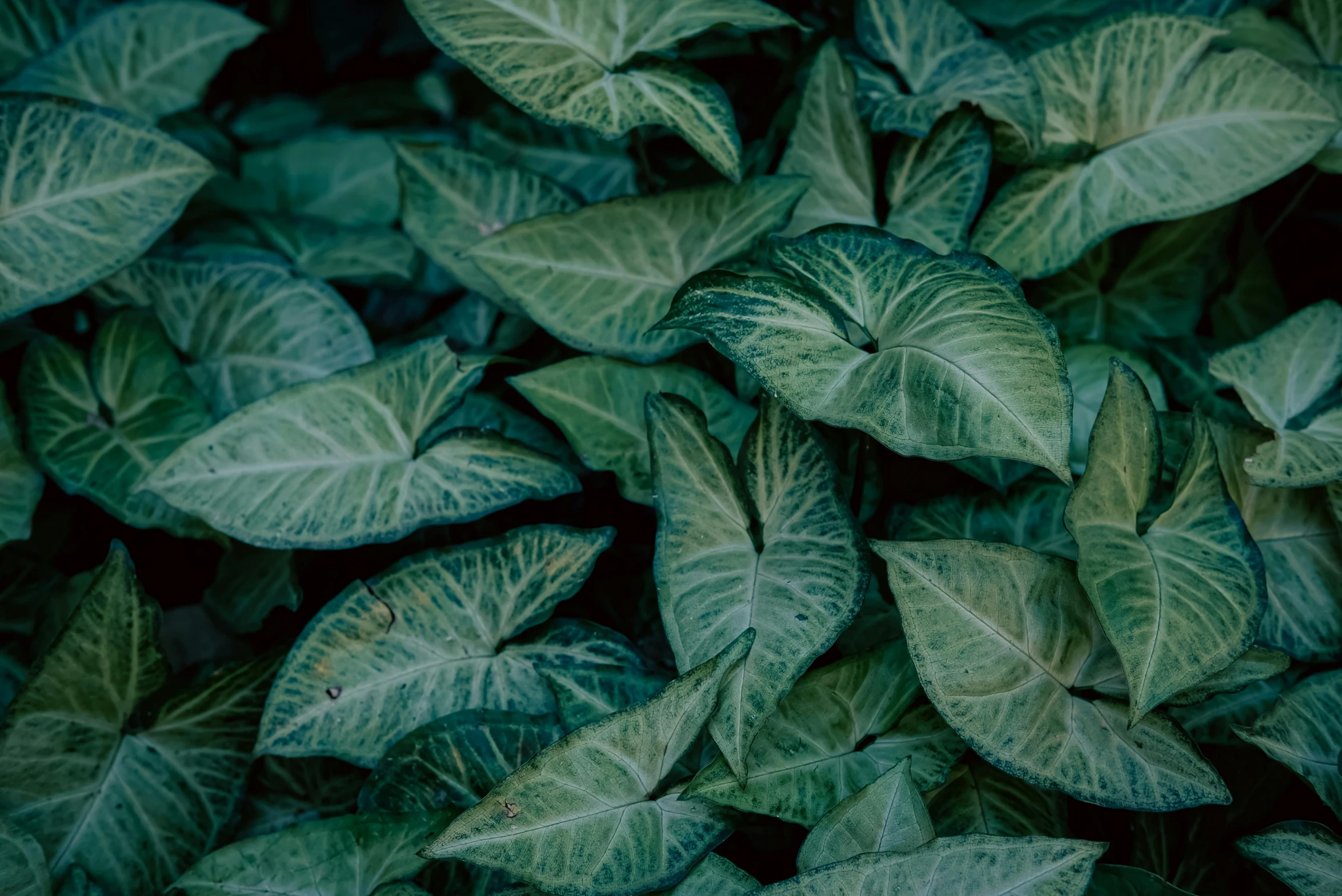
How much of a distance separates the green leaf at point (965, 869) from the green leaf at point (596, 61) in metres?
0.63

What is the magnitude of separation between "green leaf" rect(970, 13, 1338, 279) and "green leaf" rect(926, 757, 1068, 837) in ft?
1.73

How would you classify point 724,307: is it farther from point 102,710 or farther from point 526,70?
point 102,710

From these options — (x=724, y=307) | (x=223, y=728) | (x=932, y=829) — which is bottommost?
(x=223, y=728)

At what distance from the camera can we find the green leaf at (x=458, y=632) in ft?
2.99

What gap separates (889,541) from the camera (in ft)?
2.41

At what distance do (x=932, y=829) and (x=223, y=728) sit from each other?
0.71m

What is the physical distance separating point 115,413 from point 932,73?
1035mm

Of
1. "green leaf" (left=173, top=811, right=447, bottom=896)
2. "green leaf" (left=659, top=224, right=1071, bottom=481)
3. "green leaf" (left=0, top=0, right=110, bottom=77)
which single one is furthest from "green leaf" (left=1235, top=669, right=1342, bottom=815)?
"green leaf" (left=0, top=0, right=110, bottom=77)

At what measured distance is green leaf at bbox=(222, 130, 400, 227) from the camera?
1.41m

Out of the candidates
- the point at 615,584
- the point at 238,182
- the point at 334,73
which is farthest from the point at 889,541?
the point at 334,73

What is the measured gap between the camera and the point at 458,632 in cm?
93

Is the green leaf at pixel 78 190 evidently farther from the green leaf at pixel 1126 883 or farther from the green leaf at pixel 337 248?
the green leaf at pixel 1126 883

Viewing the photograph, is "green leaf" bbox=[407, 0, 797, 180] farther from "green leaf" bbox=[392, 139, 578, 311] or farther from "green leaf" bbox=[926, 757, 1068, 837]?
"green leaf" bbox=[926, 757, 1068, 837]

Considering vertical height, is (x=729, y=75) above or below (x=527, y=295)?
above
